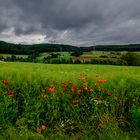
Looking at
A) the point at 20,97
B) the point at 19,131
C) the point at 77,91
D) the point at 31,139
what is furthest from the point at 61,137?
the point at 20,97

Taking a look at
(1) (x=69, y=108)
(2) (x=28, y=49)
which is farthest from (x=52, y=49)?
(1) (x=69, y=108)

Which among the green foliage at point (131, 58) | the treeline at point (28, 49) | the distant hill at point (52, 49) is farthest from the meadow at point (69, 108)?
the distant hill at point (52, 49)

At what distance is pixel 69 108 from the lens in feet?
15.0

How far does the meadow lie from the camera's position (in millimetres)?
4121

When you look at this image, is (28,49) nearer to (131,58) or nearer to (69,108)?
(131,58)

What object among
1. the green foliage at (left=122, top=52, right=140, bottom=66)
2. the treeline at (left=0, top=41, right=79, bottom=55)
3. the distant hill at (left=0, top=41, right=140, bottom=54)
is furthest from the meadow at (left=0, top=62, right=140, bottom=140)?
the distant hill at (left=0, top=41, right=140, bottom=54)

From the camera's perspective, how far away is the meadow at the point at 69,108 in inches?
162

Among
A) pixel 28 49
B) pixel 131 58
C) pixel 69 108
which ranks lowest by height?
pixel 131 58

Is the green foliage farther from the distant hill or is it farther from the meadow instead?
the meadow

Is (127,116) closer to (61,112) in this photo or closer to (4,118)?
(61,112)

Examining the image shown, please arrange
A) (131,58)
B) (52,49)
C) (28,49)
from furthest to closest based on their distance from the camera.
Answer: (28,49)
(52,49)
(131,58)

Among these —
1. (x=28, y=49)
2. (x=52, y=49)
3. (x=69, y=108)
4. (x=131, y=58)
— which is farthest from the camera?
(x=28, y=49)

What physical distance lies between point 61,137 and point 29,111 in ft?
3.34

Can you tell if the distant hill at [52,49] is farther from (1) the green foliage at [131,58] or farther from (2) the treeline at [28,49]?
(1) the green foliage at [131,58]
